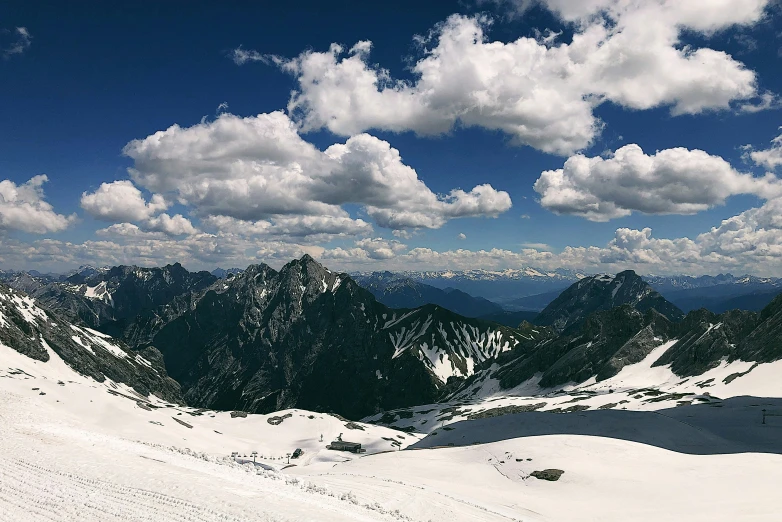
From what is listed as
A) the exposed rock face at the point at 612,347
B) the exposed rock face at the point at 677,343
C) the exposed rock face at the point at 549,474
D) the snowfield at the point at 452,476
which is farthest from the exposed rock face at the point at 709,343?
the exposed rock face at the point at 549,474

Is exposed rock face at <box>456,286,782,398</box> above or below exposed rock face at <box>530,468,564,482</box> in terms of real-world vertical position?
above

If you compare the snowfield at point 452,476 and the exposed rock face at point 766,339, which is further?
the exposed rock face at point 766,339

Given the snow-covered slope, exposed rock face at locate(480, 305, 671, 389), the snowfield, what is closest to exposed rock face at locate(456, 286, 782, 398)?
exposed rock face at locate(480, 305, 671, 389)

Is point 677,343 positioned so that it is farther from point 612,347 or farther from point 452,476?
point 452,476

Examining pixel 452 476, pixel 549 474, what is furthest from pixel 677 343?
pixel 452 476

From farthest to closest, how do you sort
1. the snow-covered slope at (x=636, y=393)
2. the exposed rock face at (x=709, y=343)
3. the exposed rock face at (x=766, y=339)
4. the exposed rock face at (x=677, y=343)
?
1. the exposed rock face at (x=709, y=343)
2. the exposed rock face at (x=677, y=343)
3. the exposed rock face at (x=766, y=339)
4. the snow-covered slope at (x=636, y=393)

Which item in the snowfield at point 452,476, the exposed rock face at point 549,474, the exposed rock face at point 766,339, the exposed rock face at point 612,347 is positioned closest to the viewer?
the snowfield at point 452,476

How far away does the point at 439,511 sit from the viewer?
1059 inches

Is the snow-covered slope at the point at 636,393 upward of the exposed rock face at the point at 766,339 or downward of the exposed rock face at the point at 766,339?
downward

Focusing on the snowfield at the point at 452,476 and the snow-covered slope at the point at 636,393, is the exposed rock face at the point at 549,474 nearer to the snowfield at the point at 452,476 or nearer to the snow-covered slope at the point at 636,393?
the snowfield at the point at 452,476

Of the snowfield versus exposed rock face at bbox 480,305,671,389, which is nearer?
the snowfield

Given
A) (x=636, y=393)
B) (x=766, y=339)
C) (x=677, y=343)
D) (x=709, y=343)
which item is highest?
(x=766, y=339)

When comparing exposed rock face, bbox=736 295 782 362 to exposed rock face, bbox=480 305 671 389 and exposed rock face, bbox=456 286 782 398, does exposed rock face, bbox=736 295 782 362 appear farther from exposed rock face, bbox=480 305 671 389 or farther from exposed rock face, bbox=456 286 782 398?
exposed rock face, bbox=480 305 671 389

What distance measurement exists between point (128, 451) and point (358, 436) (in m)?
78.3
